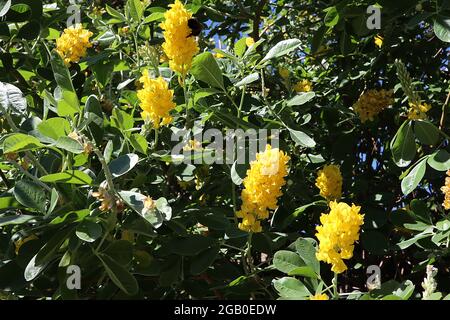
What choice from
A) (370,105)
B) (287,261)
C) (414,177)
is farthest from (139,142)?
(370,105)

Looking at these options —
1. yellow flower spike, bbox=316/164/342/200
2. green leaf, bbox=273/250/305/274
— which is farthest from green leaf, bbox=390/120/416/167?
green leaf, bbox=273/250/305/274

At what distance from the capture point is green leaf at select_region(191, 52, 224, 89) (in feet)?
6.12

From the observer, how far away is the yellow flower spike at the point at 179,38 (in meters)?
1.68

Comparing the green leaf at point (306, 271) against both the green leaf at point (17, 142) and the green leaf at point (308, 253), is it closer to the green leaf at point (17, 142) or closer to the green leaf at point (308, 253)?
the green leaf at point (308, 253)

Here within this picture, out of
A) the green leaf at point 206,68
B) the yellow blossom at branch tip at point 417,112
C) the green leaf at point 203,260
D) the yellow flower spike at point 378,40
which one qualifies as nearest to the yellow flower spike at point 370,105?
the yellow flower spike at point 378,40

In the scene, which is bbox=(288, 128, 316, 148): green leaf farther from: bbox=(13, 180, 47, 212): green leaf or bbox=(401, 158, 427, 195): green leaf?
bbox=(13, 180, 47, 212): green leaf

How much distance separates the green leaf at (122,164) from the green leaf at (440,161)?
83cm

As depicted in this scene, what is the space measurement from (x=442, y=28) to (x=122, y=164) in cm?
107

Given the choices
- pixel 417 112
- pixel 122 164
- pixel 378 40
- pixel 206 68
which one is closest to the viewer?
pixel 122 164

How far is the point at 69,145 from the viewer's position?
1540 mm

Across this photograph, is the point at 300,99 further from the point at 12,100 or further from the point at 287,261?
the point at 12,100

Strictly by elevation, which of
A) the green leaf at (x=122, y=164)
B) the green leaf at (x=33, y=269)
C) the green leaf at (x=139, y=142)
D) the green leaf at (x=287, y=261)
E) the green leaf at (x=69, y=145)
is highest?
the green leaf at (x=69, y=145)

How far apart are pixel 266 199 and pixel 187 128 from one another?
0.46m
